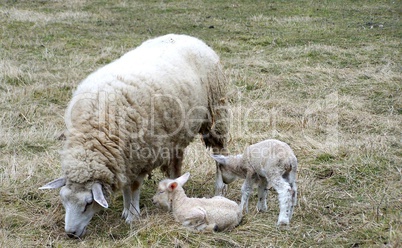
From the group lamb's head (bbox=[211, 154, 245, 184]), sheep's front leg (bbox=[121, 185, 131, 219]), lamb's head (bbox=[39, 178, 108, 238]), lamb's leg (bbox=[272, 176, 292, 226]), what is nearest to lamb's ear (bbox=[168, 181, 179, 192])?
sheep's front leg (bbox=[121, 185, 131, 219])

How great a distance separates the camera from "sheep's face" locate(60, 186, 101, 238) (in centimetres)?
352

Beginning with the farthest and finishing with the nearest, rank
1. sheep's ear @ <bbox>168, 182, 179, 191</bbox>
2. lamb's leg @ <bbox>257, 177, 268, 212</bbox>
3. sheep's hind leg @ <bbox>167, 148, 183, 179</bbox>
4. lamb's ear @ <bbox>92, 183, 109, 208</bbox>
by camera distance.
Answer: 1. sheep's hind leg @ <bbox>167, 148, 183, 179</bbox>
2. lamb's leg @ <bbox>257, 177, 268, 212</bbox>
3. sheep's ear @ <bbox>168, 182, 179, 191</bbox>
4. lamb's ear @ <bbox>92, 183, 109, 208</bbox>

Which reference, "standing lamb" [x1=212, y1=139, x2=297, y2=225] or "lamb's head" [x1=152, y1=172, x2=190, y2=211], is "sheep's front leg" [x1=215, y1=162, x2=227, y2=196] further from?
"lamb's head" [x1=152, y1=172, x2=190, y2=211]

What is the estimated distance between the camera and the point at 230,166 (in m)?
4.30

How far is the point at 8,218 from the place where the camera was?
3.86 meters

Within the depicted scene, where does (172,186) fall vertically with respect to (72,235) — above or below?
above

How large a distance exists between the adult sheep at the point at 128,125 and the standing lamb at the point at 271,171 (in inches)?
21.3

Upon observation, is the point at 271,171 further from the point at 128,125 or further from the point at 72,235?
the point at 72,235

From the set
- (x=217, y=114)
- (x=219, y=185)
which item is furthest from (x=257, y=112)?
(x=219, y=185)

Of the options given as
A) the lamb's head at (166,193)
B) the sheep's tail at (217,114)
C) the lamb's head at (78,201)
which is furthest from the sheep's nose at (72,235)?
the sheep's tail at (217,114)

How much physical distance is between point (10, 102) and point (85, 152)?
143 inches

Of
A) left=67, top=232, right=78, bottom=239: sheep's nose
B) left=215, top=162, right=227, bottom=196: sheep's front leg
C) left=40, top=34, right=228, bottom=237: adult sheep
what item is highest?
left=40, top=34, right=228, bottom=237: adult sheep

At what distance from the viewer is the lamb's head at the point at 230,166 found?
4254 millimetres

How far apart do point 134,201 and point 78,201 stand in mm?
662
